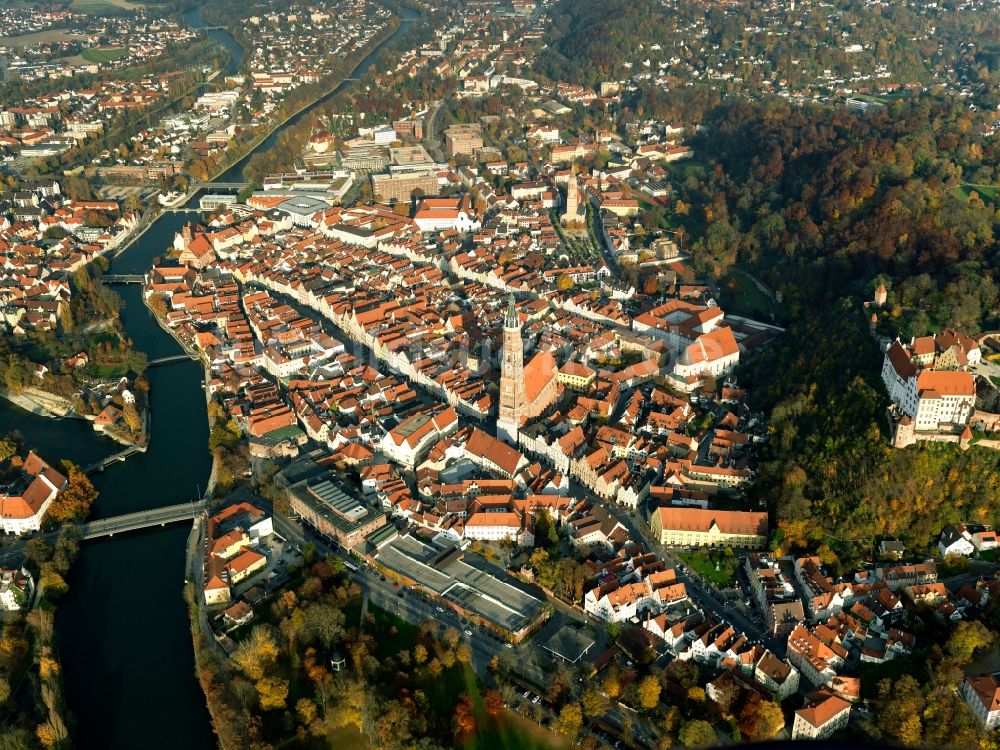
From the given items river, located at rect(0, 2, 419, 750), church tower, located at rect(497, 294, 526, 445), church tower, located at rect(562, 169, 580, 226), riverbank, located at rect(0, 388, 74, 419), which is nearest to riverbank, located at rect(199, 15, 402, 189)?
riverbank, located at rect(0, 388, 74, 419)

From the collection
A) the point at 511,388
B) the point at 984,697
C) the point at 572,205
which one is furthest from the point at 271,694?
the point at 572,205

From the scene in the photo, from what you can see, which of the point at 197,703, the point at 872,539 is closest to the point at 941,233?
the point at 872,539

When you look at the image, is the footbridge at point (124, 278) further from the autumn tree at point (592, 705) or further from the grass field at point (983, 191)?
the grass field at point (983, 191)

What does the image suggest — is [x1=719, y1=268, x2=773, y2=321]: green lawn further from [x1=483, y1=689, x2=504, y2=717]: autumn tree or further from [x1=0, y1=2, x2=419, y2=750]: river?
[x1=483, y1=689, x2=504, y2=717]: autumn tree

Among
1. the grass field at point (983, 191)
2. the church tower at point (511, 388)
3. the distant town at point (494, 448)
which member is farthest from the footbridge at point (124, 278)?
the grass field at point (983, 191)

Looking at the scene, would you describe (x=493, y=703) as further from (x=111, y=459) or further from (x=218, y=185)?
(x=218, y=185)

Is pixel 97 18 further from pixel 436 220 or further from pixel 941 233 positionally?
pixel 941 233
